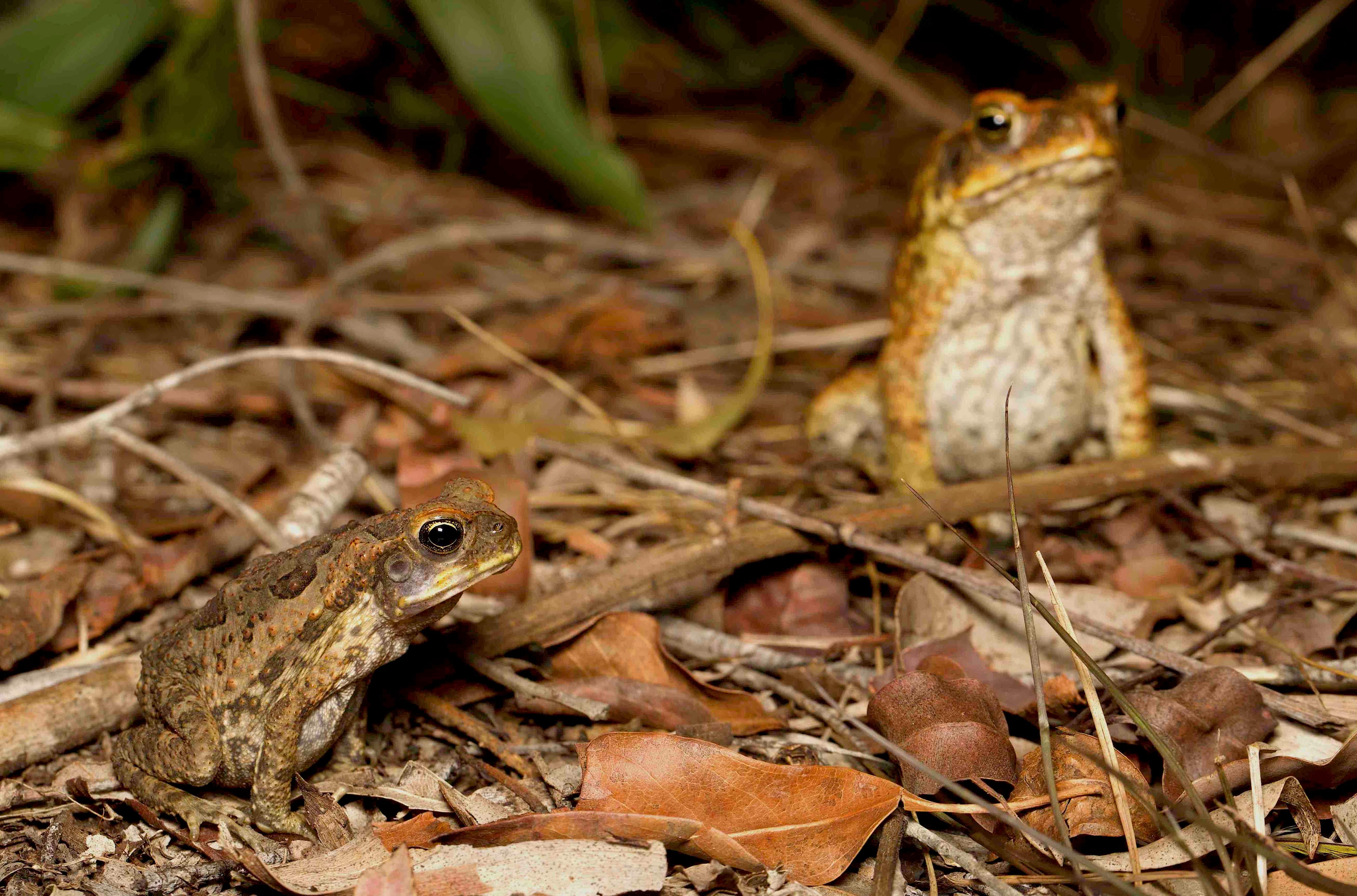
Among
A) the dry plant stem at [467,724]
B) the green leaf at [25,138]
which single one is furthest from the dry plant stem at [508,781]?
the green leaf at [25,138]

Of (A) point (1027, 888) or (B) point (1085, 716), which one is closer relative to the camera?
(A) point (1027, 888)

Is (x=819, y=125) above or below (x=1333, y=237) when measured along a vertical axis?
above

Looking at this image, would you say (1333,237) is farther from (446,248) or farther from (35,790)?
(35,790)

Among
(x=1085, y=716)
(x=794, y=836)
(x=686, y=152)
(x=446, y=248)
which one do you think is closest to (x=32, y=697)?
(x=794, y=836)

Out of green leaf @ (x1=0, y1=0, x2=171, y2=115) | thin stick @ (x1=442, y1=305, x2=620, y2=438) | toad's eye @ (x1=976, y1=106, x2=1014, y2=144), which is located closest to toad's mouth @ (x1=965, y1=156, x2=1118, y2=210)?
toad's eye @ (x1=976, y1=106, x2=1014, y2=144)

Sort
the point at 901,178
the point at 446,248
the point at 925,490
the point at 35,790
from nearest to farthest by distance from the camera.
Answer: the point at 35,790 < the point at 925,490 < the point at 446,248 < the point at 901,178

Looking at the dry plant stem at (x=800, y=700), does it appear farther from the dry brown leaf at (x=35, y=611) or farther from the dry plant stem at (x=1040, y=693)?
the dry brown leaf at (x=35, y=611)

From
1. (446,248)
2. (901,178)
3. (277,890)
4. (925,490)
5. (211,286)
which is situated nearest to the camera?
(277,890)

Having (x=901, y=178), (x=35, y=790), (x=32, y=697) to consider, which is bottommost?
(x=35, y=790)
